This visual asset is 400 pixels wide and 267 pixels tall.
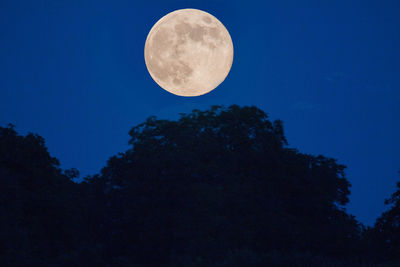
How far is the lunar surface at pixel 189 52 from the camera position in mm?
19031

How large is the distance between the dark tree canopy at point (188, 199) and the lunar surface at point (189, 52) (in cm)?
521

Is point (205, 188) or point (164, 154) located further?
point (164, 154)

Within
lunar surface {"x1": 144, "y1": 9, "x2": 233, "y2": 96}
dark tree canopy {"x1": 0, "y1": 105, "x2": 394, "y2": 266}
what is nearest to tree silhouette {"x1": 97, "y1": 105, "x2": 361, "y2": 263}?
dark tree canopy {"x1": 0, "y1": 105, "x2": 394, "y2": 266}

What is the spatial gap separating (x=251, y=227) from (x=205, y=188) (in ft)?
11.2

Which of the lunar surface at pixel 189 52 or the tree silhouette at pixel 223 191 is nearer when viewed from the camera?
the lunar surface at pixel 189 52

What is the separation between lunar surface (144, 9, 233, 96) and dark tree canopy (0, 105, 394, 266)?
5209mm

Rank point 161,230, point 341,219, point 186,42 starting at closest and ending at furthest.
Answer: point 186,42
point 161,230
point 341,219

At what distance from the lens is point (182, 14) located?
64.7 feet

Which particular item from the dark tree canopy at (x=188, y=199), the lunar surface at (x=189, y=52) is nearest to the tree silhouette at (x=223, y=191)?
the dark tree canopy at (x=188, y=199)

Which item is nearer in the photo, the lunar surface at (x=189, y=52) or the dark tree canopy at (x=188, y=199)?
the lunar surface at (x=189, y=52)

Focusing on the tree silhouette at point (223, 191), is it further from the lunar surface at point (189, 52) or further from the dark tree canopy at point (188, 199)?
the lunar surface at point (189, 52)

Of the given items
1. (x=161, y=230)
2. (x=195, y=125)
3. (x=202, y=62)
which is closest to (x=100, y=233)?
(x=161, y=230)

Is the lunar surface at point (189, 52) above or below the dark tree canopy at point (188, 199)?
above

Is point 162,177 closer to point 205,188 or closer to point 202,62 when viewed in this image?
point 205,188
